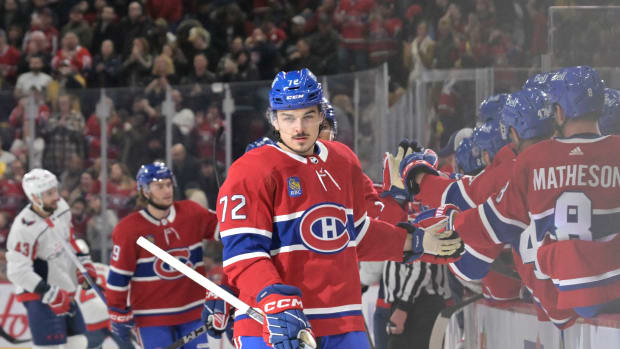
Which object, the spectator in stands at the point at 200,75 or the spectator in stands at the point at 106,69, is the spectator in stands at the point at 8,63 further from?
the spectator in stands at the point at 200,75

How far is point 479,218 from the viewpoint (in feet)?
13.5

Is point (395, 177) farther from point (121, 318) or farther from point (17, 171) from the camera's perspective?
point (17, 171)

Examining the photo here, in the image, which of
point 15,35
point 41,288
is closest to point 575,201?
point 41,288

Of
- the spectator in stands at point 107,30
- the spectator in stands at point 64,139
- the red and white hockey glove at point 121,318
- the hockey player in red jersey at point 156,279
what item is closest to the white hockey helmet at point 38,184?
the spectator in stands at point 64,139

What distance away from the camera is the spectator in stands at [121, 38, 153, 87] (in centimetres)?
935

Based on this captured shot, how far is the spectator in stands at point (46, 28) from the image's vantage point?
10.1 meters

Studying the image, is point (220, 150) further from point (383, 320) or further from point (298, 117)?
point (298, 117)

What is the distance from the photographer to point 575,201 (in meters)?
3.58

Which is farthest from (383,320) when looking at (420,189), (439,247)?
(439,247)

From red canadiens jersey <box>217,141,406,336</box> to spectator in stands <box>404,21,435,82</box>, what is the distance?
162 cm

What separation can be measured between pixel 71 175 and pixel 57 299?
155cm

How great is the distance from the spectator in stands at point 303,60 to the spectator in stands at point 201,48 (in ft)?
2.16

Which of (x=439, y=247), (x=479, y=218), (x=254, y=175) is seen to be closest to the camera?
(x=254, y=175)

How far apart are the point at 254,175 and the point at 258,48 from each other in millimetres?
6335
